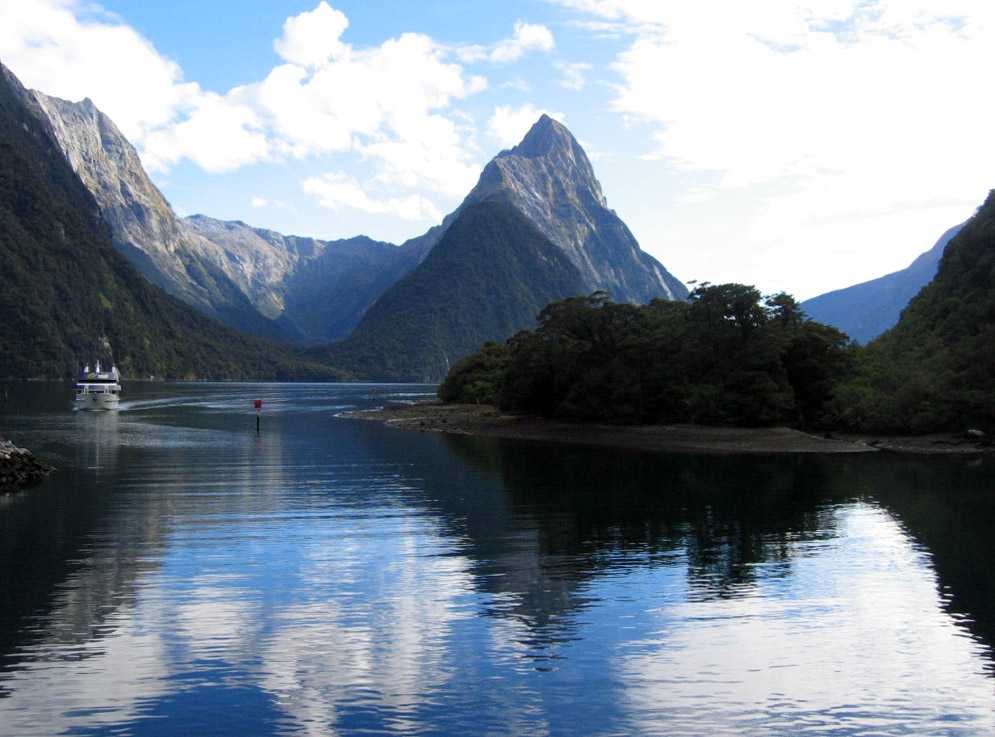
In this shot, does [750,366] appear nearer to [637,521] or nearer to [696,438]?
[696,438]

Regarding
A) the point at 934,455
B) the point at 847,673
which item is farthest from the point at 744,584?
the point at 934,455

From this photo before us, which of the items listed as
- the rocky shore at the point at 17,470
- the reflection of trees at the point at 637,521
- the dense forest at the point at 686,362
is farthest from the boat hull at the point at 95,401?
the reflection of trees at the point at 637,521

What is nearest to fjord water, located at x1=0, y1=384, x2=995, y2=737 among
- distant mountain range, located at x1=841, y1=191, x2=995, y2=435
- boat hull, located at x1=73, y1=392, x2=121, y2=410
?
distant mountain range, located at x1=841, y1=191, x2=995, y2=435

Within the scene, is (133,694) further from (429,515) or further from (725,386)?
(725,386)

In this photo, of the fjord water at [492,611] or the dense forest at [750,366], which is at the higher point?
the dense forest at [750,366]

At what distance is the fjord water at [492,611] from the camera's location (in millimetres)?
18734

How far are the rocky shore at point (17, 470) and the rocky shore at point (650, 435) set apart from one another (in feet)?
194

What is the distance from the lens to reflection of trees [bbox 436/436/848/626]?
31500mm

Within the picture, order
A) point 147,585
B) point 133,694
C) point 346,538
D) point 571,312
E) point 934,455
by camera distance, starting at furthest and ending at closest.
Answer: point 571,312, point 934,455, point 346,538, point 147,585, point 133,694

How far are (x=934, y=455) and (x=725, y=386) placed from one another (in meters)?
25.2

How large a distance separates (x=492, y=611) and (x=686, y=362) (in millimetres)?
89695

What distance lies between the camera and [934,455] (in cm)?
8819

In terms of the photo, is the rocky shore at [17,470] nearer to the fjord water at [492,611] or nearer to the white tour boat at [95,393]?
the fjord water at [492,611]

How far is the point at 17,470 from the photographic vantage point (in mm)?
57469
